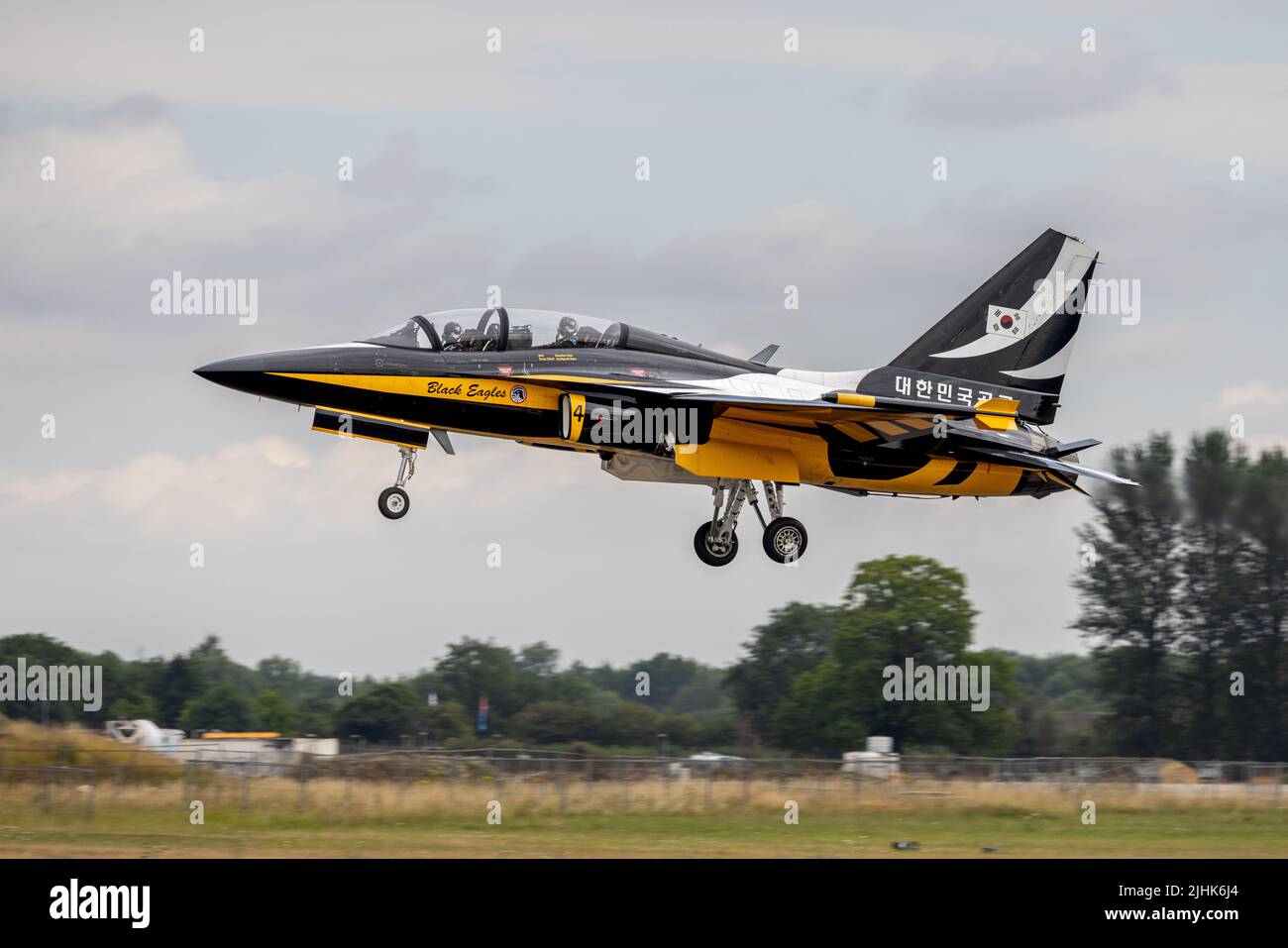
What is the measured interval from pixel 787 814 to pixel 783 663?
107ft

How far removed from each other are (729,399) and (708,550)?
3642 millimetres

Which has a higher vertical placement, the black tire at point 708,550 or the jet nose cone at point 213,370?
the jet nose cone at point 213,370

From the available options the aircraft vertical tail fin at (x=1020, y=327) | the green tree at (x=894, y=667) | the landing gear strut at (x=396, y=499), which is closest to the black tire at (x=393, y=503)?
the landing gear strut at (x=396, y=499)

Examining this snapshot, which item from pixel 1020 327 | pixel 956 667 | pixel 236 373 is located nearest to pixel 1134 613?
pixel 956 667

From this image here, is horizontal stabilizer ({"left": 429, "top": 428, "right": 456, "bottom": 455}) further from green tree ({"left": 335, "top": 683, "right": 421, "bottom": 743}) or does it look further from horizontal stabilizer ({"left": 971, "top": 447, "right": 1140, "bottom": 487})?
green tree ({"left": 335, "top": 683, "right": 421, "bottom": 743})

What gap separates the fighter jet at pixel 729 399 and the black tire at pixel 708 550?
28mm

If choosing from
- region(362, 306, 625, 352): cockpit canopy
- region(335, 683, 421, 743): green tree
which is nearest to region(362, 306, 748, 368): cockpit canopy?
region(362, 306, 625, 352): cockpit canopy

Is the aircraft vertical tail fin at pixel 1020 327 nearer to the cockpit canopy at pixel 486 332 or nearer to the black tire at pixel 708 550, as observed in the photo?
the black tire at pixel 708 550

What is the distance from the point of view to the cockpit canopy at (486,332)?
2534cm

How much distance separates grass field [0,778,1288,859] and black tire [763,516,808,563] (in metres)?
4.25

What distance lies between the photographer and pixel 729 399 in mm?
25328

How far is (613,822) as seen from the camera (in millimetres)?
27234

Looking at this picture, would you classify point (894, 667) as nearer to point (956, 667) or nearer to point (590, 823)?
point (956, 667)
